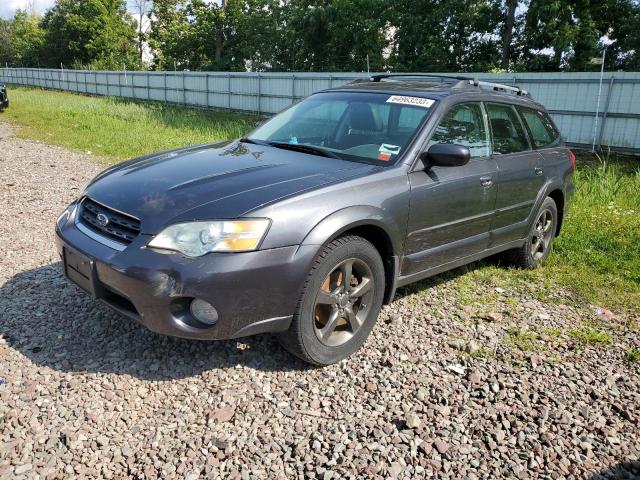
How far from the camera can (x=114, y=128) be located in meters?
14.2

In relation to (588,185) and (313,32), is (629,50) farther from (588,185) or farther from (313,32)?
(588,185)

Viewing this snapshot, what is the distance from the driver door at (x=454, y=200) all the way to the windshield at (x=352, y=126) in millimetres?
213

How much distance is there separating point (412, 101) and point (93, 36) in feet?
177

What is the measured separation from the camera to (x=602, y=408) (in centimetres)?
302

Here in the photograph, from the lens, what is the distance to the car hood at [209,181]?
113 inches

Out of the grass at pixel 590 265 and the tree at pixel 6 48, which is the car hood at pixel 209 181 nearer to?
the grass at pixel 590 265

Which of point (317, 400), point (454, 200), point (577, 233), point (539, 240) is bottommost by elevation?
point (317, 400)

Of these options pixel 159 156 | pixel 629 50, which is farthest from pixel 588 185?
pixel 629 50

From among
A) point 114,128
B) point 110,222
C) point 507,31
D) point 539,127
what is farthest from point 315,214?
point 507,31

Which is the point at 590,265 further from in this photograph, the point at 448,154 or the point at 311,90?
the point at 311,90

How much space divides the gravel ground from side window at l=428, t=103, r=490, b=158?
1.26 metres

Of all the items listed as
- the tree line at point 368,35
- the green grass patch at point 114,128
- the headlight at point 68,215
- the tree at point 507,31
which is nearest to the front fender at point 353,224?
the headlight at point 68,215

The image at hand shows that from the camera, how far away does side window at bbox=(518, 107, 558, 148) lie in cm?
484

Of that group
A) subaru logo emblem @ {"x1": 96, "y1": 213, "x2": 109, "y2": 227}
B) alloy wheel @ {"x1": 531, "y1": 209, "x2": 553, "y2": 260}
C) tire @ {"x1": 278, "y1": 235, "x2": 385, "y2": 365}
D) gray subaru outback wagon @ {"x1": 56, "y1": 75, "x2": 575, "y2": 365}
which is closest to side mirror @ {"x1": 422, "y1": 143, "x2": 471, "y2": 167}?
gray subaru outback wagon @ {"x1": 56, "y1": 75, "x2": 575, "y2": 365}
